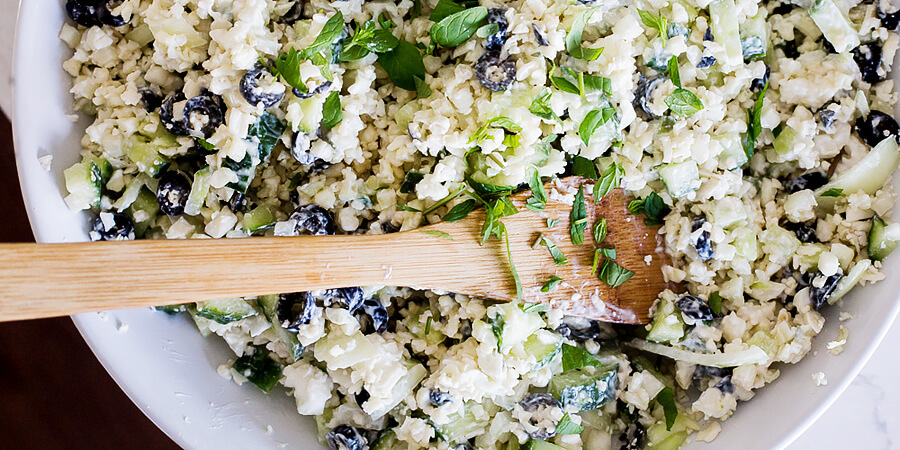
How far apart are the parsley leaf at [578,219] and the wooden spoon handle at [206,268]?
0.78 feet

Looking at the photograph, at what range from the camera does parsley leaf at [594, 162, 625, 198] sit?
2.06 meters

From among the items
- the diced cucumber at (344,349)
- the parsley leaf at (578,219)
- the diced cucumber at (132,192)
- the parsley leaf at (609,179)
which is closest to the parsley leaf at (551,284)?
the parsley leaf at (578,219)

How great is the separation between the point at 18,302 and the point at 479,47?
1276mm

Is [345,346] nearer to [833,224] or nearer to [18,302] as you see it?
[18,302]

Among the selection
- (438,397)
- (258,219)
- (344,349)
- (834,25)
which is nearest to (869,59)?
(834,25)

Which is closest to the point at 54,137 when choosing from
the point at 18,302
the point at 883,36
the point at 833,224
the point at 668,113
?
the point at 18,302

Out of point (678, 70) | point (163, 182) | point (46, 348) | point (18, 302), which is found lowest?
point (46, 348)

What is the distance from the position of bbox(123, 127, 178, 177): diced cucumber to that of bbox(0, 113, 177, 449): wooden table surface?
0.96 metres

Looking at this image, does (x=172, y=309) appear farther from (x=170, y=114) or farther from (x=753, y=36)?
(x=753, y=36)

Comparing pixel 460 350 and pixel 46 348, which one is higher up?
pixel 460 350

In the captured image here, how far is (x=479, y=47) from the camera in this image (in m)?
2.02

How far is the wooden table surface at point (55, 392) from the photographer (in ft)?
8.83

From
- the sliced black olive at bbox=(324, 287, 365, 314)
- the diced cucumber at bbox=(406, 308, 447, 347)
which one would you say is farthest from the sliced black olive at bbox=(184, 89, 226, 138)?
the diced cucumber at bbox=(406, 308, 447, 347)

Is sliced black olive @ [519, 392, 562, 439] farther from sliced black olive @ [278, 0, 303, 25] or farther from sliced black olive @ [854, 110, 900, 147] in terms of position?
sliced black olive @ [278, 0, 303, 25]
